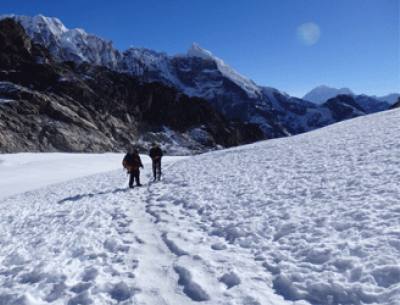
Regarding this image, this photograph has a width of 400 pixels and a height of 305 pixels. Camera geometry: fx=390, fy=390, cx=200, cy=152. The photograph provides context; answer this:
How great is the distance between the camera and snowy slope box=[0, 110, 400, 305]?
21.9ft

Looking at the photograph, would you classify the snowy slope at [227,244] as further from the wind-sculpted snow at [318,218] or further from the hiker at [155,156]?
the hiker at [155,156]

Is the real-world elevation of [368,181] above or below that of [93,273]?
above

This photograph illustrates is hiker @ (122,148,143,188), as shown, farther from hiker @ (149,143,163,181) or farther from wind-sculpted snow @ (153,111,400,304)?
wind-sculpted snow @ (153,111,400,304)

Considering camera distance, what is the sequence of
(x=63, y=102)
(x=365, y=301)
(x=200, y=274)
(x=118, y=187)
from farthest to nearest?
(x=63, y=102) < (x=118, y=187) < (x=200, y=274) < (x=365, y=301)

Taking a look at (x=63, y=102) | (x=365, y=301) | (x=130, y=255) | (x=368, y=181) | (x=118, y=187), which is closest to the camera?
(x=365, y=301)

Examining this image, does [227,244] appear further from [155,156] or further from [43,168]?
[43,168]

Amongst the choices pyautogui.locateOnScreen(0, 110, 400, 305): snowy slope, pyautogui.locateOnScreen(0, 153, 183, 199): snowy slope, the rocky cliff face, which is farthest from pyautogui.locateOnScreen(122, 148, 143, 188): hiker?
the rocky cliff face

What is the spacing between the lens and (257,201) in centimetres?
1236

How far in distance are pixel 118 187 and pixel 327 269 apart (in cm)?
1554

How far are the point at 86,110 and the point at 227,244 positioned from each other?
132m

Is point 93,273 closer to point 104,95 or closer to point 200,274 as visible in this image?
point 200,274

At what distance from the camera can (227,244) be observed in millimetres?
9031

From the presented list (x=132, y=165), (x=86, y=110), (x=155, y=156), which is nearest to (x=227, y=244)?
(x=132, y=165)

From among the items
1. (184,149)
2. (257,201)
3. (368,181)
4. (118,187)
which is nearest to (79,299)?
(257,201)
